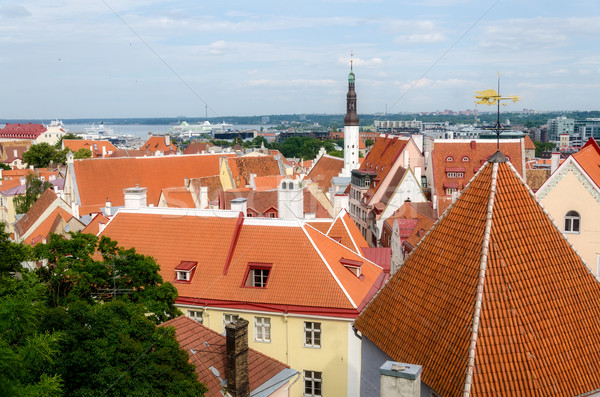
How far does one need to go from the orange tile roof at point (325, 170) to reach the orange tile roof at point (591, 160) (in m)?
47.5

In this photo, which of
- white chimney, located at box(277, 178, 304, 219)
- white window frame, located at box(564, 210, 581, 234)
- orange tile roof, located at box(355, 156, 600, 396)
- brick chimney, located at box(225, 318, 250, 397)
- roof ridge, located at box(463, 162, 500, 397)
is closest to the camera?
roof ridge, located at box(463, 162, 500, 397)

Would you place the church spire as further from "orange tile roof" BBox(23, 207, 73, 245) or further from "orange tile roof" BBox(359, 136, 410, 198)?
"orange tile roof" BBox(23, 207, 73, 245)

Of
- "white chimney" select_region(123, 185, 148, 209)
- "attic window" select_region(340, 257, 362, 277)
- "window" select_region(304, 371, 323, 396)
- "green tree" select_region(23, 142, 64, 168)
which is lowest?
"window" select_region(304, 371, 323, 396)

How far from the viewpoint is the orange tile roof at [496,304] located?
11.0 meters

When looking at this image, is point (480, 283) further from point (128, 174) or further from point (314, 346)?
point (128, 174)

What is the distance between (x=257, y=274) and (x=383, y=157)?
38.8 meters

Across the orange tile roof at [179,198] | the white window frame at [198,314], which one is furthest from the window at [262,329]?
the orange tile roof at [179,198]

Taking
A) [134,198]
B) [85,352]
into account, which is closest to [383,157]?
[134,198]

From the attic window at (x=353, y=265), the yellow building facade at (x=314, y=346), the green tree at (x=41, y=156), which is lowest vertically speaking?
the yellow building facade at (x=314, y=346)

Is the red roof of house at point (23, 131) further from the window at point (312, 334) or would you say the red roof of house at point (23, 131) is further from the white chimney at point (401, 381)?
the white chimney at point (401, 381)

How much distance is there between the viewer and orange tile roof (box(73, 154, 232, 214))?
185 feet

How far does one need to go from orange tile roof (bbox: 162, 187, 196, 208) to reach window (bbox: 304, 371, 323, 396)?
24151 millimetres

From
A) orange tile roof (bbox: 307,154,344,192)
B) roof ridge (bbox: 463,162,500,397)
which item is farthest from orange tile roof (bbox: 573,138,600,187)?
orange tile roof (bbox: 307,154,344,192)

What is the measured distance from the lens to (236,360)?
1577 centimetres
